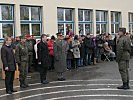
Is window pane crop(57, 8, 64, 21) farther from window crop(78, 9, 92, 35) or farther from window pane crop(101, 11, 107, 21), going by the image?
window pane crop(101, 11, 107, 21)

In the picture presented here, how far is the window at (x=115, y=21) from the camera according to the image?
89.4 feet

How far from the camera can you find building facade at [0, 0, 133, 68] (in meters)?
16.8

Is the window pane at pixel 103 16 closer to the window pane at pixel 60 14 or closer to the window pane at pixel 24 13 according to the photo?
the window pane at pixel 60 14

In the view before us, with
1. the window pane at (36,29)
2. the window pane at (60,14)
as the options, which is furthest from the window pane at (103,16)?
the window pane at (36,29)

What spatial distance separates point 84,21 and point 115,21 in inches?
229

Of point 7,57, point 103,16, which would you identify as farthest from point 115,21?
point 7,57

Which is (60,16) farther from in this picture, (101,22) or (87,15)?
(101,22)

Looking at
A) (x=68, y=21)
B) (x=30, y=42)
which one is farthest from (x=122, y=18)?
(x=30, y=42)

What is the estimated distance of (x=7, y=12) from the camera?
16.6 m

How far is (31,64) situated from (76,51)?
2573 mm

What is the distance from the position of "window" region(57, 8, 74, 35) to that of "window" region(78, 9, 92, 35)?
3.63 ft

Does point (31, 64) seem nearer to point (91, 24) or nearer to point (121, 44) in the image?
point (121, 44)

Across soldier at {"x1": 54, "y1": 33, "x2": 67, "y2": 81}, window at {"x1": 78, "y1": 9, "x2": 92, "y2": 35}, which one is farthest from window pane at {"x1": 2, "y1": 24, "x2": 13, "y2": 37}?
window at {"x1": 78, "y1": 9, "x2": 92, "y2": 35}

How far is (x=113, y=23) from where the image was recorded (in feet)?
89.8
